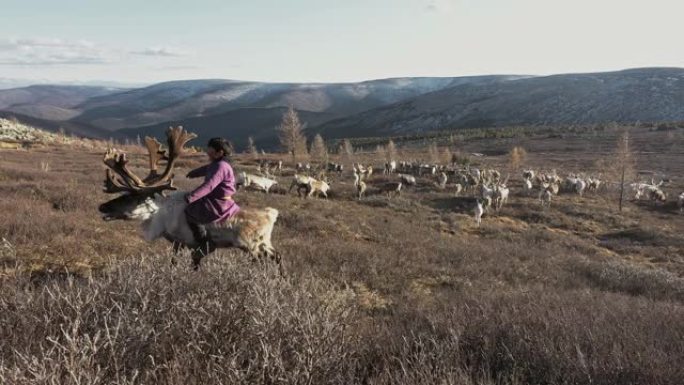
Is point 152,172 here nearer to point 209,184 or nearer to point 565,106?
point 209,184

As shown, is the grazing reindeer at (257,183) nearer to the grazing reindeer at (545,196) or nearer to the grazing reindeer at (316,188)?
the grazing reindeer at (316,188)

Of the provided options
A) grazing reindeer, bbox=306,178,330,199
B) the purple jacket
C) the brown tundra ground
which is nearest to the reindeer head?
the purple jacket

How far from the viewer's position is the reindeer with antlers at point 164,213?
628 cm

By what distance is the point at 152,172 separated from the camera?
676cm

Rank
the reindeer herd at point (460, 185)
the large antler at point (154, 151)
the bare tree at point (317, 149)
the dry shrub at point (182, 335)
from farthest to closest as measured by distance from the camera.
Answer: the bare tree at point (317, 149) → the reindeer herd at point (460, 185) → the large antler at point (154, 151) → the dry shrub at point (182, 335)

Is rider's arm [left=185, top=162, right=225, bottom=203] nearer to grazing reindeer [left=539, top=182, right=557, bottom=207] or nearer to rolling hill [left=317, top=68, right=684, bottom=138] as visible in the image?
grazing reindeer [left=539, top=182, right=557, bottom=207]

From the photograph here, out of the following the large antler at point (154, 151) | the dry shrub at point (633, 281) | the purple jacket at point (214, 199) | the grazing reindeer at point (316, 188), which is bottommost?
the grazing reindeer at point (316, 188)

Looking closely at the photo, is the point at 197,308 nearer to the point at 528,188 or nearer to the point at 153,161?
the point at 153,161

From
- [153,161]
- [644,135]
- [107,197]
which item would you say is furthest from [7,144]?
[644,135]

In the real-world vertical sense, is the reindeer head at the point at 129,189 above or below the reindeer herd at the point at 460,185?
above

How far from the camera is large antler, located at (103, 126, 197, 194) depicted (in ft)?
20.8

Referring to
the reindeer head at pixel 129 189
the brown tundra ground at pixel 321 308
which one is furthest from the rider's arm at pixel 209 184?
the brown tundra ground at pixel 321 308

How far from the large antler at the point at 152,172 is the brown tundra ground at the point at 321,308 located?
0.97 m

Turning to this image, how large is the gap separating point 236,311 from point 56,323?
122 centimetres
